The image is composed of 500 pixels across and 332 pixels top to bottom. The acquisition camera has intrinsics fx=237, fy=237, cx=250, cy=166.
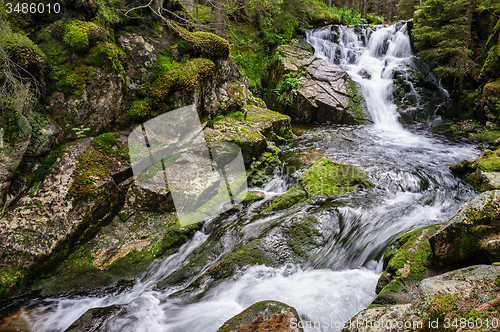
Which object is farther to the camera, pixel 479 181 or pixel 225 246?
pixel 479 181

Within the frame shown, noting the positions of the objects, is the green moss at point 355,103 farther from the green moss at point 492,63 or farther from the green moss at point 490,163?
the green moss at point 490,163

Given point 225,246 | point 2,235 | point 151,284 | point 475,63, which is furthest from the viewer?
point 475,63

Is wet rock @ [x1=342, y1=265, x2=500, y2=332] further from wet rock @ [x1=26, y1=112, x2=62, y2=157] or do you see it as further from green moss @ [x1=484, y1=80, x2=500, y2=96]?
green moss @ [x1=484, y1=80, x2=500, y2=96]

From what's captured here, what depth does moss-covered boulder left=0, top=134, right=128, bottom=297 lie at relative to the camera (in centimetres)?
354

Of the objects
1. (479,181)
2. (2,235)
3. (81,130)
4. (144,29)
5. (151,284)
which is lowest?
(151,284)

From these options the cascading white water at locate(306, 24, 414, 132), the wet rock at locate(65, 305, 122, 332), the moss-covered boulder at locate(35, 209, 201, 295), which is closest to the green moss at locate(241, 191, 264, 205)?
the moss-covered boulder at locate(35, 209, 201, 295)

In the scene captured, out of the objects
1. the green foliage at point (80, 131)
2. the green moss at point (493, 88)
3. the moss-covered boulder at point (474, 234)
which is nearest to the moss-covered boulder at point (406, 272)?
the moss-covered boulder at point (474, 234)

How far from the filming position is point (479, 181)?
18.5 feet

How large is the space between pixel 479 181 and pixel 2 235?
942 centimetres

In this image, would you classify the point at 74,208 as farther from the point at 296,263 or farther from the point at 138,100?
the point at 296,263

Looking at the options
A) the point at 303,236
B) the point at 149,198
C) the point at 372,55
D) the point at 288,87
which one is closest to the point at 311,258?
the point at 303,236

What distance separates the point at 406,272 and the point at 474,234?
809 mm

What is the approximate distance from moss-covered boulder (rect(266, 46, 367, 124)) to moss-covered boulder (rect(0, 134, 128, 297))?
916cm

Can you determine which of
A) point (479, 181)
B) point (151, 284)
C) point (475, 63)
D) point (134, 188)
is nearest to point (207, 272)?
point (151, 284)
